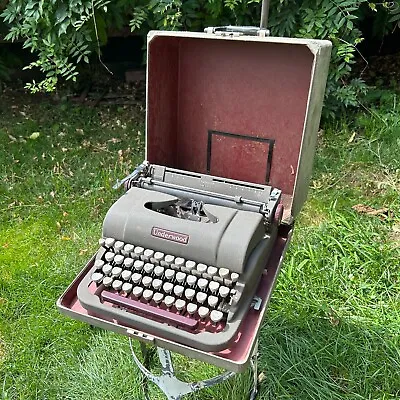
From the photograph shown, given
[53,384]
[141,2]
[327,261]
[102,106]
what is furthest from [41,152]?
[327,261]

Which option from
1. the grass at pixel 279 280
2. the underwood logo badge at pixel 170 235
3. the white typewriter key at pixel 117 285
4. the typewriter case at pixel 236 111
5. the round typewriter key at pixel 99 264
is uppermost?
the typewriter case at pixel 236 111

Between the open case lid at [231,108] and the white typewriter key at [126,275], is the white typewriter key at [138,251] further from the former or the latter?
the open case lid at [231,108]

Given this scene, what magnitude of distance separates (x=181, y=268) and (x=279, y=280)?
138 centimetres

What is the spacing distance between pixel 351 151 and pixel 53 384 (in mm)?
2875

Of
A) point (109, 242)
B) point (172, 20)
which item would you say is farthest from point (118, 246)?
point (172, 20)

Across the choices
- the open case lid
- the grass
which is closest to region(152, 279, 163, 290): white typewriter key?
the open case lid

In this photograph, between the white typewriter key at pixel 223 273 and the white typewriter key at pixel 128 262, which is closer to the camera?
the white typewriter key at pixel 223 273

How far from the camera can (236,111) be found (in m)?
2.27

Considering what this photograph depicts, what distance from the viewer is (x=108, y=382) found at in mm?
2414

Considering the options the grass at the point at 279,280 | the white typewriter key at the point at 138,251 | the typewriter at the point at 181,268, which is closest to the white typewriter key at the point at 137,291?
the typewriter at the point at 181,268

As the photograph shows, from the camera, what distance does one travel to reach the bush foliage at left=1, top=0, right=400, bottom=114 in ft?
11.7

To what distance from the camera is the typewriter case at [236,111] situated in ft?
6.65

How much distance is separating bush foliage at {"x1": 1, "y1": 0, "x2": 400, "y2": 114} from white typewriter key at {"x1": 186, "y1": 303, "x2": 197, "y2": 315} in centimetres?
256

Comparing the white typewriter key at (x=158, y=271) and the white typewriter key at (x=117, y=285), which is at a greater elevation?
the white typewriter key at (x=158, y=271)
